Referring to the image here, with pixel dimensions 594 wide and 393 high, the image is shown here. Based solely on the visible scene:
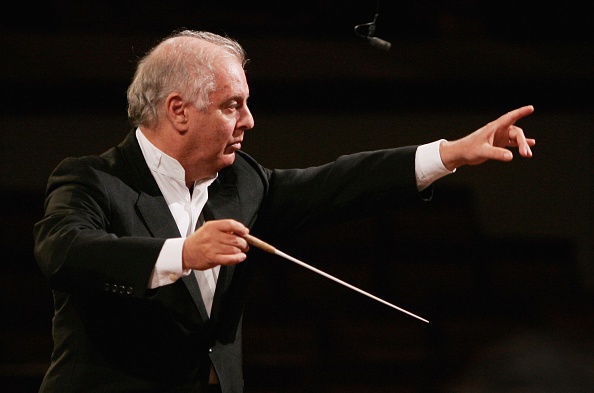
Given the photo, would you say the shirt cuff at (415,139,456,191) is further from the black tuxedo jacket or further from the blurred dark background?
the blurred dark background

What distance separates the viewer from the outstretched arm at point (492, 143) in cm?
137

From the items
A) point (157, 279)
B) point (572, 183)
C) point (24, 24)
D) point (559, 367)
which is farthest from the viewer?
A: point (572, 183)

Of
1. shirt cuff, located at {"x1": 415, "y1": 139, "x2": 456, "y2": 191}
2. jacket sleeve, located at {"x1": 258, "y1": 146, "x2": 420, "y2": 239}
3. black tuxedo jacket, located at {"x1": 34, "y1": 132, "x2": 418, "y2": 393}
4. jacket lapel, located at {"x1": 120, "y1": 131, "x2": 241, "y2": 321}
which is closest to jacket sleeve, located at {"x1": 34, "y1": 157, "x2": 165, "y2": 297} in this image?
black tuxedo jacket, located at {"x1": 34, "y1": 132, "x2": 418, "y2": 393}

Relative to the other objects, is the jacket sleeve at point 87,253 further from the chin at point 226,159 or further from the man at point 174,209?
the chin at point 226,159

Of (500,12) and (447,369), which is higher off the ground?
(500,12)

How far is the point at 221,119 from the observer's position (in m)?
1.48

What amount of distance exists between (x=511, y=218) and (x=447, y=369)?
1.23 m

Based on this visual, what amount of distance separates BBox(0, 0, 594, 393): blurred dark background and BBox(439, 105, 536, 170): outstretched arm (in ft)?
5.10

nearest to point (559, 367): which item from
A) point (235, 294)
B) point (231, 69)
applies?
point (235, 294)

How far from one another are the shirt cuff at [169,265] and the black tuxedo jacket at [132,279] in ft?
0.04

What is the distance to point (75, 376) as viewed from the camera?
4.56ft

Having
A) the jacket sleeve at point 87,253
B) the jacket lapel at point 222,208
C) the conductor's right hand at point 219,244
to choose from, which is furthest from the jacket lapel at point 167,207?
the conductor's right hand at point 219,244

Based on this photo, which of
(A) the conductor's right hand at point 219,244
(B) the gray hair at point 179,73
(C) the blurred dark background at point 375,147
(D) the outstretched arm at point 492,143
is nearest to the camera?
(A) the conductor's right hand at point 219,244

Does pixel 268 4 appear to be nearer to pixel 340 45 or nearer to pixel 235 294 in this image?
pixel 340 45
